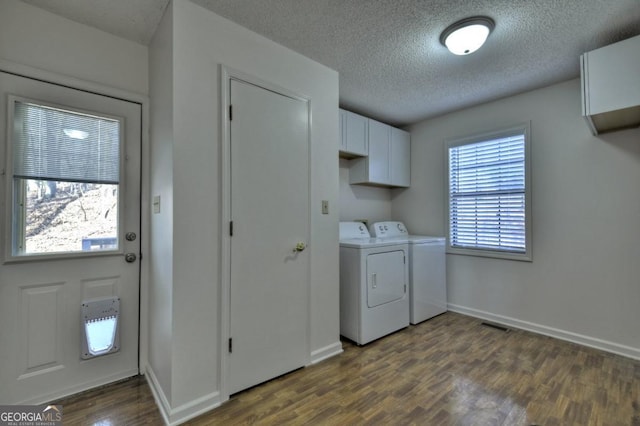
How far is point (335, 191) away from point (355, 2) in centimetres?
134

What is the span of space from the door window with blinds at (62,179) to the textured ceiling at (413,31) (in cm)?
68

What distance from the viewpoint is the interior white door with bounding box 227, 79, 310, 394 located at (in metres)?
1.90

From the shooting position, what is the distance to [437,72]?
101 inches

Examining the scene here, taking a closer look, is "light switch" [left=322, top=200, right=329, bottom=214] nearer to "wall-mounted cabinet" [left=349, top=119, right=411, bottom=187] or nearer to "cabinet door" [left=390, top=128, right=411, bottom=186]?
"wall-mounted cabinet" [left=349, top=119, right=411, bottom=187]

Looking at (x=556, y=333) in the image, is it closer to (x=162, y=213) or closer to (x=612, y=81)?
(x=612, y=81)

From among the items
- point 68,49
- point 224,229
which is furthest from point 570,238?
point 68,49

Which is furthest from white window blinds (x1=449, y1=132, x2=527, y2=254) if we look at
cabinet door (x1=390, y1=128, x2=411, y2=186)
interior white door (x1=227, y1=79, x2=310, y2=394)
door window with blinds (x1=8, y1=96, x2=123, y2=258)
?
door window with blinds (x1=8, y1=96, x2=123, y2=258)

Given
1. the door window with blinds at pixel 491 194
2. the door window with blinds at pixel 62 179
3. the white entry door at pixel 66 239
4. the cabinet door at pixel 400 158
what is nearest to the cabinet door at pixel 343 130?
the cabinet door at pixel 400 158

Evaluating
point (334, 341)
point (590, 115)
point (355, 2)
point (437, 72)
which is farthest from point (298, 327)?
point (590, 115)

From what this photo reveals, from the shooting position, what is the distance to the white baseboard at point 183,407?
1.63m

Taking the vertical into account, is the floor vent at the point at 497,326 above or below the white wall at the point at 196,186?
below

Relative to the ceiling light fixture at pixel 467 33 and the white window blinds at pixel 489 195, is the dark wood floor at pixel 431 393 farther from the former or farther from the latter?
the ceiling light fixture at pixel 467 33

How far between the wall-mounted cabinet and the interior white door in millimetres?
1338

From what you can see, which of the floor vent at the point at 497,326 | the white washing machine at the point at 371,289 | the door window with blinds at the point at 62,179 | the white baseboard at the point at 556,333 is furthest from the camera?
the floor vent at the point at 497,326
